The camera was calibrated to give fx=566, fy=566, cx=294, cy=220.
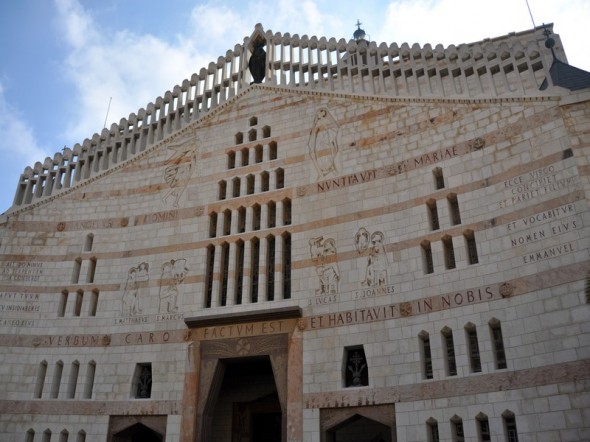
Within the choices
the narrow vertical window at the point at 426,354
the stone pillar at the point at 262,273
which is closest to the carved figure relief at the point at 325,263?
the stone pillar at the point at 262,273

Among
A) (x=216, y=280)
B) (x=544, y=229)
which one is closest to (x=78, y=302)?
(x=216, y=280)

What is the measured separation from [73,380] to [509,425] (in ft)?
47.0

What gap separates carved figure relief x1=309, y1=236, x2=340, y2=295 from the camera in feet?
59.2

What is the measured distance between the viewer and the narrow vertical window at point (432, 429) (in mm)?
15030

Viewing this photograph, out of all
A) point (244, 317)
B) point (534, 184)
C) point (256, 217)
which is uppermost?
point (256, 217)

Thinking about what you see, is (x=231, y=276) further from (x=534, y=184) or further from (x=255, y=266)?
(x=534, y=184)

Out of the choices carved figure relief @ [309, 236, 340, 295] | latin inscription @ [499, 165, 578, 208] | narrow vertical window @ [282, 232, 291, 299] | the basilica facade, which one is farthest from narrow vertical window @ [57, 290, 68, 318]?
latin inscription @ [499, 165, 578, 208]

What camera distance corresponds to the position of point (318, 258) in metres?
18.6

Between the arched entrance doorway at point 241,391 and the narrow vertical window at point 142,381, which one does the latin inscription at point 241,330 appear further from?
the narrow vertical window at point 142,381

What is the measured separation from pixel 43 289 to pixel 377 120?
1385 centimetres

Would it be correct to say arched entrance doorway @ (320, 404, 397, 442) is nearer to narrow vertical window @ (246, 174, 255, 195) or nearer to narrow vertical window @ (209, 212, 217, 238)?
narrow vertical window @ (209, 212, 217, 238)

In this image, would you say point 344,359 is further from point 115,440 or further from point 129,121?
point 129,121

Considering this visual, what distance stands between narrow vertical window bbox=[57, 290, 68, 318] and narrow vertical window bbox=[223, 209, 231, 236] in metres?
6.43

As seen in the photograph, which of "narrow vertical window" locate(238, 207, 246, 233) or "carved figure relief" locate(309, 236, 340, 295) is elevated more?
"narrow vertical window" locate(238, 207, 246, 233)
